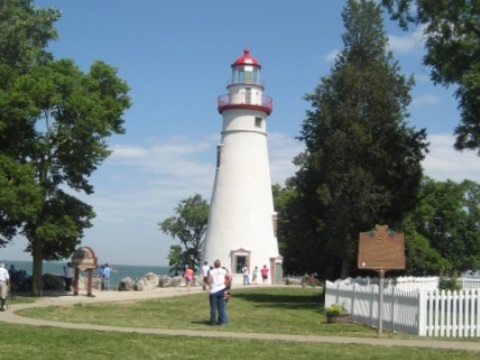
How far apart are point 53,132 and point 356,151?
13304 mm

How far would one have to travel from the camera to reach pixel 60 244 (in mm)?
33219

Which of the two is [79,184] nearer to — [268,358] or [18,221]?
[18,221]

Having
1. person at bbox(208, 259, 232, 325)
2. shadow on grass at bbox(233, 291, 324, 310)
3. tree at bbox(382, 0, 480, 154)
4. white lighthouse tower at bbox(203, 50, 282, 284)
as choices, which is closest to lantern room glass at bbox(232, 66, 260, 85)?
white lighthouse tower at bbox(203, 50, 282, 284)

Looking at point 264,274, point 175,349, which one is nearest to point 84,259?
point 264,274

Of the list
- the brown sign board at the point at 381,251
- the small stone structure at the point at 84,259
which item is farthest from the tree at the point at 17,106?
the brown sign board at the point at 381,251

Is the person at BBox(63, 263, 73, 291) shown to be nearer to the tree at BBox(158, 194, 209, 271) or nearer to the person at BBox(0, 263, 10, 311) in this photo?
the person at BBox(0, 263, 10, 311)

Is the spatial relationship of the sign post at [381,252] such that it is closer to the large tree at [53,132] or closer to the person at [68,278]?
the large tree at [53,132]

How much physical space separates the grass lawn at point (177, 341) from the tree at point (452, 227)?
46364 millimetres

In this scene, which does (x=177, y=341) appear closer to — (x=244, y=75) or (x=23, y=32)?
(x=23, y=32)

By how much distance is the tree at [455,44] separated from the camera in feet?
77.4

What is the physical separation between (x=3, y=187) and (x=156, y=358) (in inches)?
761

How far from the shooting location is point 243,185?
47250 mm

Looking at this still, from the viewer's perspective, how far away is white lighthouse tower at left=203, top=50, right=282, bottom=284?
47.0 metres

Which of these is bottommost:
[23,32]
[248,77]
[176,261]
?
[176,261]
